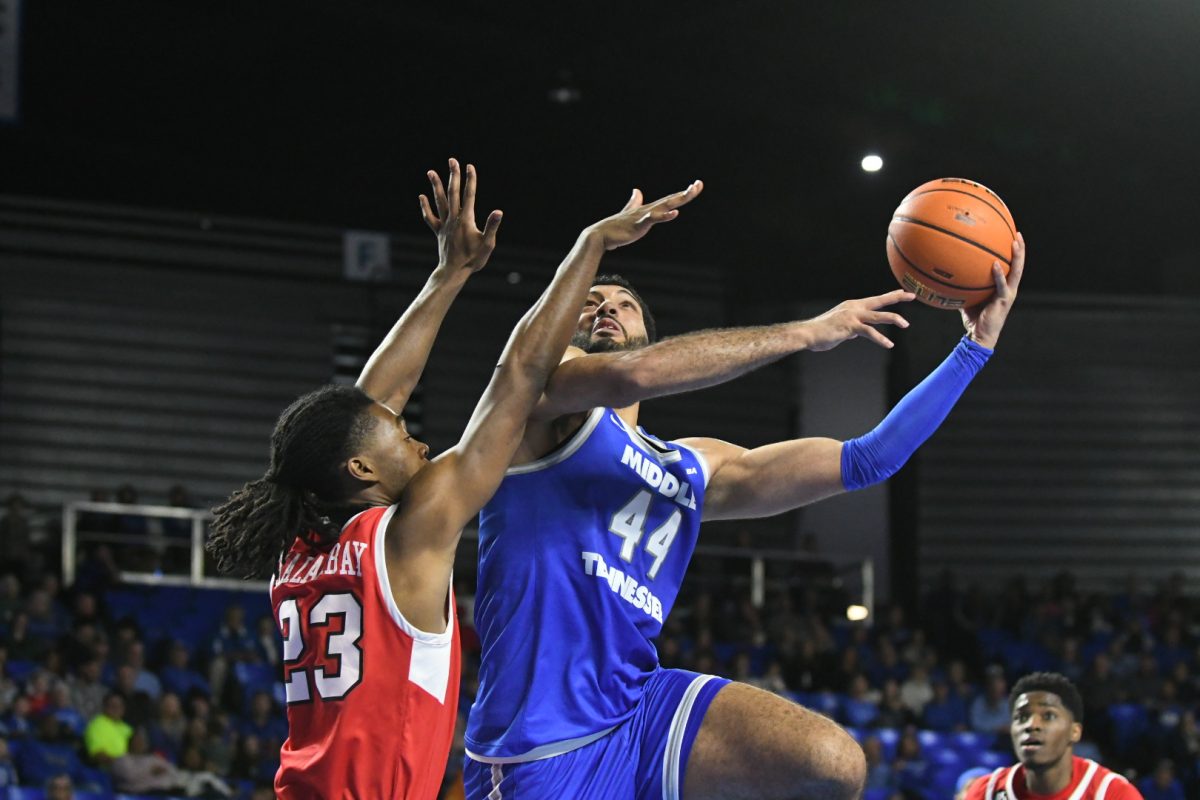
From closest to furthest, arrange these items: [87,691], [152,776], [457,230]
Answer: [457,230] < [152,776] < [87,691]

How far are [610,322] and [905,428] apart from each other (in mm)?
972

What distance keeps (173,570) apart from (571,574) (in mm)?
12221

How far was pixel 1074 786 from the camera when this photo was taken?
250 inches

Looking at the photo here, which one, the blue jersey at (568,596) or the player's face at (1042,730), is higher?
the blue jersey at (568,596)

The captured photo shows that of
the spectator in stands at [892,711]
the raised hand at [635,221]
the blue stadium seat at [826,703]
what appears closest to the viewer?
the raised hand at [635,221]

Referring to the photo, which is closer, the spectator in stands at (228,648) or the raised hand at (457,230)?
the raised hand at (457,230)

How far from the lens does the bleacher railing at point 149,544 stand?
47.7 ft

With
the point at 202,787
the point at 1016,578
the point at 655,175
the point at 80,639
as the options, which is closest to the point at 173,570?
the point at 80,639

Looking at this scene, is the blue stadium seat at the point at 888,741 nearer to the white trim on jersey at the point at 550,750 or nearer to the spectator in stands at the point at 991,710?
the spectator in stands at the point at 991,710

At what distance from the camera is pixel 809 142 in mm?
16766

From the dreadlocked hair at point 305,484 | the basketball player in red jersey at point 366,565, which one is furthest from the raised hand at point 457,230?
the dreadlocked hair at point 305,484

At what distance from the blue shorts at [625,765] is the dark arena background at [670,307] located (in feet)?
19.9

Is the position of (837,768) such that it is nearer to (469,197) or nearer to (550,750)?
(550,750)

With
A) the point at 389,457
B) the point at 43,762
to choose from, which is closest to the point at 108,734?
the point at 43,762
